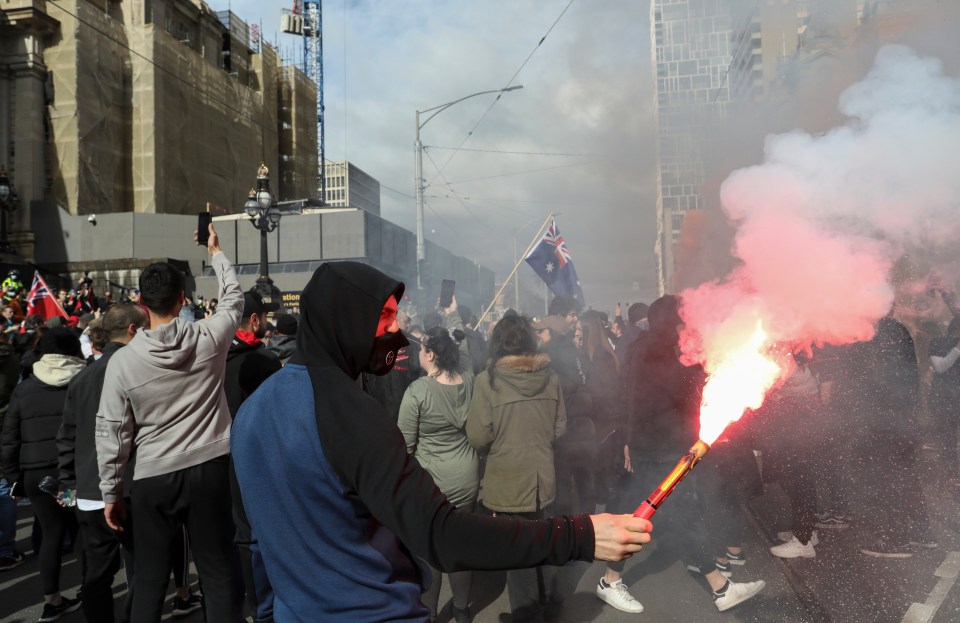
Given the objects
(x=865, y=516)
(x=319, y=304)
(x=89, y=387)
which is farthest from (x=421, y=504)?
(x=865, y=516)

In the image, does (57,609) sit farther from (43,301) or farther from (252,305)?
(43,301)

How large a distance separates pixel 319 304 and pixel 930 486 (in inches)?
283

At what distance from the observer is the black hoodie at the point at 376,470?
5.42 feet

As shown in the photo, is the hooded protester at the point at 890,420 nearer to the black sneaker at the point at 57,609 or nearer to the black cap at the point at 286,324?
the black cap at the point at 286,324

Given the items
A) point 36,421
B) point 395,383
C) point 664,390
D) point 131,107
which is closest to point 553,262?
point 395,383

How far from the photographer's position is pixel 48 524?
4387 mm

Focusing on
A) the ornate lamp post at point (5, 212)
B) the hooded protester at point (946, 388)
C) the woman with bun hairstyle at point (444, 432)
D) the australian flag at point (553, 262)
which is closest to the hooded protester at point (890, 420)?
the hooded protester at point (946, 388)

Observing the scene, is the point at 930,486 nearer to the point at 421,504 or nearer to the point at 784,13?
the point at 784,13

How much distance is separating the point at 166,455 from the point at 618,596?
3060 millimetres

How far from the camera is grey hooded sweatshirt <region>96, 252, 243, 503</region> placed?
320 centimetres

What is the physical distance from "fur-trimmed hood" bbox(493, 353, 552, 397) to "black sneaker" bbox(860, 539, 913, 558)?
10.2 feet

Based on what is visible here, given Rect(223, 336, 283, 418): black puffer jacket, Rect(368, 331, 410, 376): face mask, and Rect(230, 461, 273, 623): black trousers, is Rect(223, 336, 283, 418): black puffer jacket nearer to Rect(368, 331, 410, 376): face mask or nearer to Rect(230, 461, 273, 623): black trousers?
Rect(230, 461, 273, 623): black trousers

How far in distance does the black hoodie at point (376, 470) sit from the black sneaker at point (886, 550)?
457 cm

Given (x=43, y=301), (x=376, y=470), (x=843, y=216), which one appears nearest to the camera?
(x=376, y=470)
